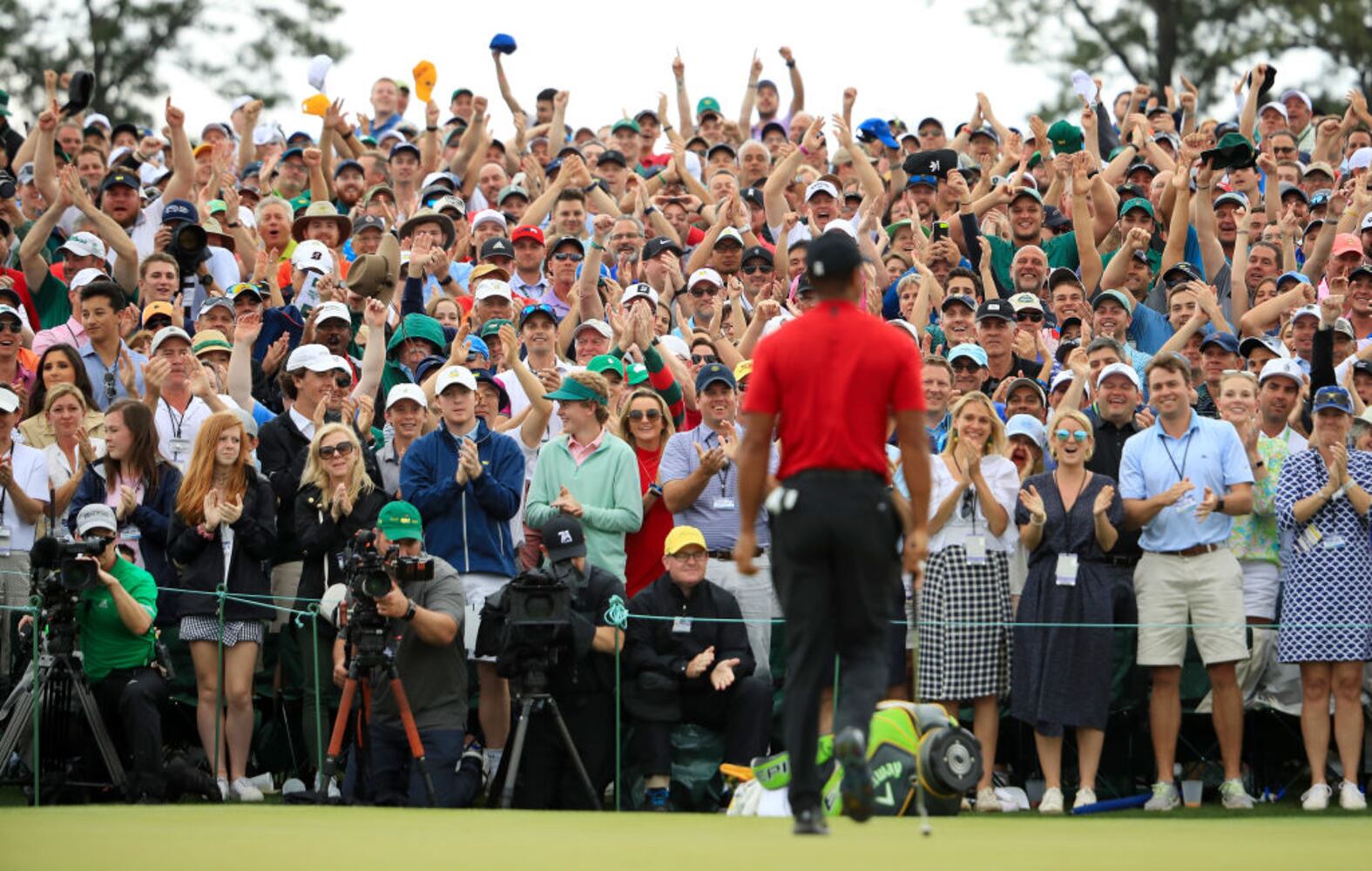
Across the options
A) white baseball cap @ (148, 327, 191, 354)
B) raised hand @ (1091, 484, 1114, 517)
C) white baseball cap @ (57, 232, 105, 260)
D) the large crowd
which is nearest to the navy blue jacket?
the large crowd

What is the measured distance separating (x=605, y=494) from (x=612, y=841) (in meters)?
4.42

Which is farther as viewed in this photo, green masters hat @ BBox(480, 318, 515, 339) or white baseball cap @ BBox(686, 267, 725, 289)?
white baseball cap @ BBox(686, 267, 725, 289)

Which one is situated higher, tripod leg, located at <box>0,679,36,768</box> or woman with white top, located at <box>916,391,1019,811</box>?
woman with white top, located at <box>916,391,1019,811</box>

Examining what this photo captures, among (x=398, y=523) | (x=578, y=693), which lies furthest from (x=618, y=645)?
(x=398, y=523)

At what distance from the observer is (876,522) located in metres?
8.57

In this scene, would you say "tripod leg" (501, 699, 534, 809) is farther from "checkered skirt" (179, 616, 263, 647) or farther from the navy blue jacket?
the navy blue jacket

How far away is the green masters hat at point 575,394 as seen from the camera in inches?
525

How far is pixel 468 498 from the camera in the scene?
13117mm

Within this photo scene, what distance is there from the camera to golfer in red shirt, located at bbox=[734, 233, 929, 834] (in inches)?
336

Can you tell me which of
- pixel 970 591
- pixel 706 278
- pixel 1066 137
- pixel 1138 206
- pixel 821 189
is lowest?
pixel 970 591

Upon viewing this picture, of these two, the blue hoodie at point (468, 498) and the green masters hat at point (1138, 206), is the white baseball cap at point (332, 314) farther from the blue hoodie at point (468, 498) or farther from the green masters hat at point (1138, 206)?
the green masters hat at point (1138, 206)

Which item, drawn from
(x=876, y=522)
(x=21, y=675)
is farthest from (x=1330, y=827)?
(x=21, y=675)

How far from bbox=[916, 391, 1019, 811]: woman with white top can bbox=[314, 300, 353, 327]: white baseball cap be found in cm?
451

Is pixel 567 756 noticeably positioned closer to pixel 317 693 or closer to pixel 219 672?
pixel 317 693
